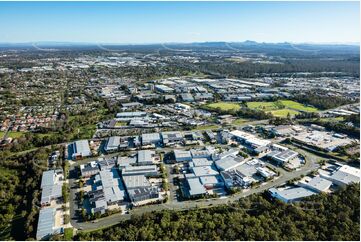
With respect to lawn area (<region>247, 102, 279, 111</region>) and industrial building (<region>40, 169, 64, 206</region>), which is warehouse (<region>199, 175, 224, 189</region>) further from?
lawn area (<region>247, 102, 279, 111</region>)

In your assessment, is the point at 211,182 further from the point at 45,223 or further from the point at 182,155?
the point at 45,223

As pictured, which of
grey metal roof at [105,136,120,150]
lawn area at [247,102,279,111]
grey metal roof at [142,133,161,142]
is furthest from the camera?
lawn area at [247,102,279,111]

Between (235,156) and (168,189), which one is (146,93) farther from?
(168,189)

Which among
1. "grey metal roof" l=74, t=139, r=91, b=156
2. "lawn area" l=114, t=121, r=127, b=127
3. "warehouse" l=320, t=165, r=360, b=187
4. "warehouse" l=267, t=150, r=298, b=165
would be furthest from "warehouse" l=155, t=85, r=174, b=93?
"warehouse" l=320, t=165, r=360, b=187

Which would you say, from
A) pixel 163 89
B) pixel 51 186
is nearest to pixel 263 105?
pixel 163 89

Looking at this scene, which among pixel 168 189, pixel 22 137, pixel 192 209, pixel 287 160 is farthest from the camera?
pixel 22 137

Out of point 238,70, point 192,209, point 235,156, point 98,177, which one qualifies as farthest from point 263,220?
point 238,70
